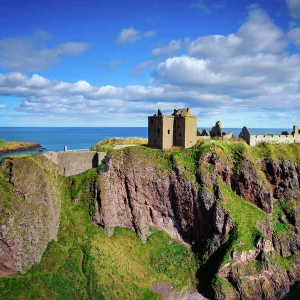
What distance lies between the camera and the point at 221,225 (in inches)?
1766

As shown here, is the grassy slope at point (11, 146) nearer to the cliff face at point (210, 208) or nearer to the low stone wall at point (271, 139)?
the cliff face at point (210, 208)

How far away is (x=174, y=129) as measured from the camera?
2100 inches

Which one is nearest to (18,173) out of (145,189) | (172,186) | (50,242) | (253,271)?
(50,242)

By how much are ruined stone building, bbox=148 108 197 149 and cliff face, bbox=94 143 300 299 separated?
3.03 m

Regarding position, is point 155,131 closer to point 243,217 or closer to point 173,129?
point 173,129

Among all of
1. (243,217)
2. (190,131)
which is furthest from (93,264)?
(190,131)

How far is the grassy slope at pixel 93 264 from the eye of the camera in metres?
36.8

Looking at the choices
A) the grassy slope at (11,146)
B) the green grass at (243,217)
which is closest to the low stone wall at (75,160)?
the green grass at (243,217)

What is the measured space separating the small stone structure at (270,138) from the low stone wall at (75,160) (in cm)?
2655

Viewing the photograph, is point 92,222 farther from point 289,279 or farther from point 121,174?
point 289,279

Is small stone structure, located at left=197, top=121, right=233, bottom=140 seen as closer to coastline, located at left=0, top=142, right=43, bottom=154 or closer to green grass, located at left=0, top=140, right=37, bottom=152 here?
coastline, located at left=0, top=142, right=43, bottom=154

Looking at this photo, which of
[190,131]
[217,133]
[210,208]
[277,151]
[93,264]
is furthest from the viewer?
[217,133]

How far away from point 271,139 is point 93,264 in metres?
38.7

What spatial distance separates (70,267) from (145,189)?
1549cm
